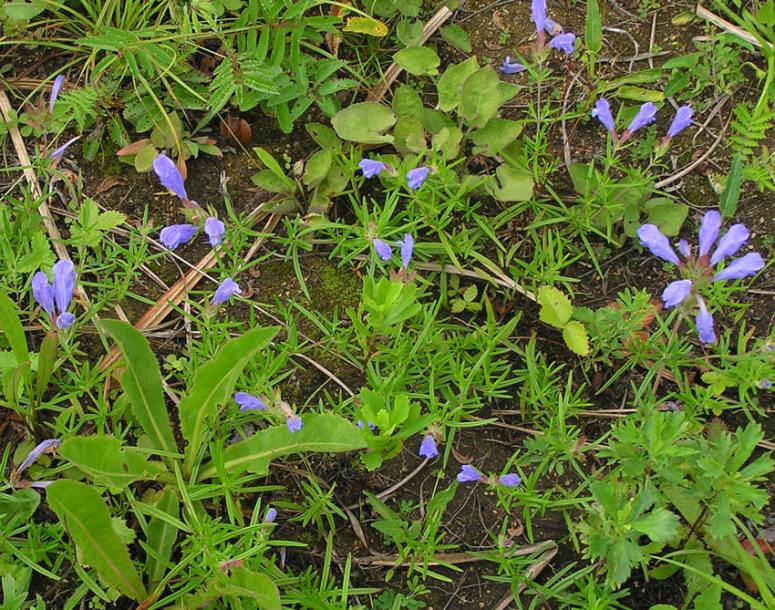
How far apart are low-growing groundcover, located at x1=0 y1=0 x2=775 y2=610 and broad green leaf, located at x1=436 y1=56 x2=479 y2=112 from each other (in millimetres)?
10

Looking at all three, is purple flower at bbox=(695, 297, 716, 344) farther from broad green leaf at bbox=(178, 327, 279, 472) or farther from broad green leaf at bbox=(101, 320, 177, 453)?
broad green leaf at bbox=(101, 320, 177, 453)

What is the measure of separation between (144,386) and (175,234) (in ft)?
1.43

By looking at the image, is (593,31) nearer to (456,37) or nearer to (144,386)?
(456,37)

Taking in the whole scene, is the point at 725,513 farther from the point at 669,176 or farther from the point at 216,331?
the point at 216,331

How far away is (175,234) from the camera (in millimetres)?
2369

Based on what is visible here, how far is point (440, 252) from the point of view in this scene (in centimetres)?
267

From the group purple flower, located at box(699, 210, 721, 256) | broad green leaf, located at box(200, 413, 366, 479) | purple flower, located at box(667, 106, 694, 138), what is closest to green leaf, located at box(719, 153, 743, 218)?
purple flower, located at box(667, 106, 694, 138)

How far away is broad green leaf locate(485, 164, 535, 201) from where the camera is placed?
8.76 feet

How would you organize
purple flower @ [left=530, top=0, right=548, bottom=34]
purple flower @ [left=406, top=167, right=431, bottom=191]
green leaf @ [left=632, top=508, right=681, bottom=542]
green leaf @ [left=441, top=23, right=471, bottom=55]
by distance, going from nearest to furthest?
green leaf @ [left=632, top=508, right=681, bottom=542] → purple flower @ [left=406, top=167, right=431, bottom=191] → purple flower @ [left=530, top=0, right=548, bottom=34] → green leaf @ [left=441, top=23, right=471, bottom=55]

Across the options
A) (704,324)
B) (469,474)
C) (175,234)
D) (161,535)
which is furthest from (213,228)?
(704,324)

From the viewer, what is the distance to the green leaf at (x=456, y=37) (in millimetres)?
2990

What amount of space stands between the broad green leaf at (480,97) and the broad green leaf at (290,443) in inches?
45.8

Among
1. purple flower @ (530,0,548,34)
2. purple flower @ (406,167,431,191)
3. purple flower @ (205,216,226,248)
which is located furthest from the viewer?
purple flower @ (530,0,548,34)

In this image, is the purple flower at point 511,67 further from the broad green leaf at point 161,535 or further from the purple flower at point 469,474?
the broad green leaf at point 161,535
